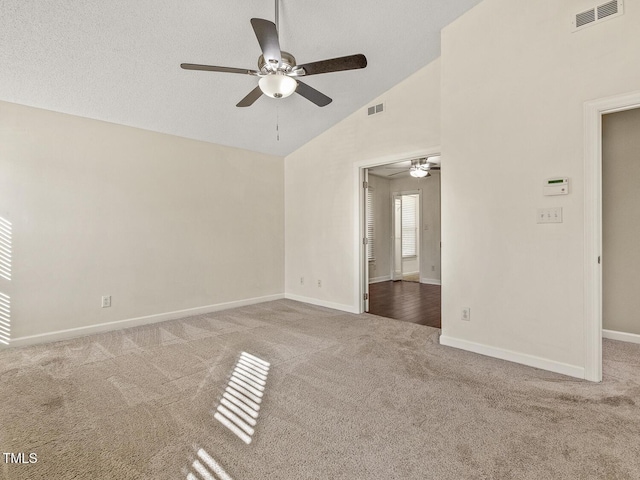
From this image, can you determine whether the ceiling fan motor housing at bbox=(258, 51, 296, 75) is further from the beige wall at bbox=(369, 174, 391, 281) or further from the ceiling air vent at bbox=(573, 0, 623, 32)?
the beige wall at bbox=(369, 174, 391, 281)

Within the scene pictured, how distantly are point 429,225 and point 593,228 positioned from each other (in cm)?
512

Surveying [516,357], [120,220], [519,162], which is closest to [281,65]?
[519,162]

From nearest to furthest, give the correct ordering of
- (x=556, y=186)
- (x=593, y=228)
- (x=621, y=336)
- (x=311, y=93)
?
(x=593, y=228) → (x=556, y=186) → (x=311, y=93) → (x=621, y=336)

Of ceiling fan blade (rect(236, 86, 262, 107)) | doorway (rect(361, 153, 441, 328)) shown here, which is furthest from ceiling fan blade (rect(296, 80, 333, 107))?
doorway (rect(361, 153, 441, 328))

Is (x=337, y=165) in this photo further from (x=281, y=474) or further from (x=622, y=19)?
(x=281, y=474)

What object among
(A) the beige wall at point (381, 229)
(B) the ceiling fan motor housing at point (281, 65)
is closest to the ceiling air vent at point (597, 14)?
(B) the ceiling fan motor housing at point (281, 65)

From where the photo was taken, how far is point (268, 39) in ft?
7.22

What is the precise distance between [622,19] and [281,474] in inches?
153

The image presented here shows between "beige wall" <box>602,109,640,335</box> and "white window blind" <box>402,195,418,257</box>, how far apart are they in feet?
17.7

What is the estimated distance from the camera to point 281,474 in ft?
5.21

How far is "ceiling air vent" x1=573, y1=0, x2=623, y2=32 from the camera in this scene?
2.46 metres

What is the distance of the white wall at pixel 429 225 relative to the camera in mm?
7484

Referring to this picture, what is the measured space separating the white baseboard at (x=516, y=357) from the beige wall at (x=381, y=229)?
430 centimetres

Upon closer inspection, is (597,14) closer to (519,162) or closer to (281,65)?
(519,162)
